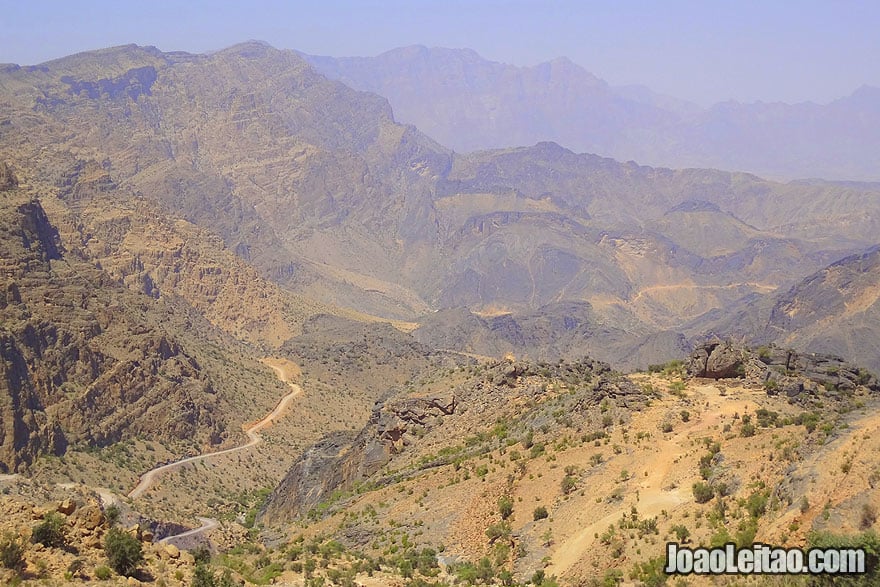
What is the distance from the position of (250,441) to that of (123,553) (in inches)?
2589

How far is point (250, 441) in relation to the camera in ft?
286

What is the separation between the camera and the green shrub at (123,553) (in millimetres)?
22766

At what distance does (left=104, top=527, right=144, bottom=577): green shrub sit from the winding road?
4353 centimetres

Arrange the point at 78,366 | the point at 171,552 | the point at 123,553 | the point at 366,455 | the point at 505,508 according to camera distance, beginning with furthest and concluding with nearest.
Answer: the point at 78,366
the point at 366,455
the point at 505,508
the point at 171,552
the point at 123,553

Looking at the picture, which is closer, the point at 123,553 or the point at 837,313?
the point at 123,553

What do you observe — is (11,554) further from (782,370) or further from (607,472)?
(782,370)

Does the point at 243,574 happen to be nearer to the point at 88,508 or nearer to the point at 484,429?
the point at 88,508

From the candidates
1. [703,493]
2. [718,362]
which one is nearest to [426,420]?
[718,362]

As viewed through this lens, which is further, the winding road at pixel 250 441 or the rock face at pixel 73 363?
the winding road at pixel 250 441

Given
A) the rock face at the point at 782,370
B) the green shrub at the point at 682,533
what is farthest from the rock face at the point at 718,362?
the green shrub at the point at 682,533

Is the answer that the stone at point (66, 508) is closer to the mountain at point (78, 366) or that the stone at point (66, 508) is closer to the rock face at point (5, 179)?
the mountain at point (78, 366)

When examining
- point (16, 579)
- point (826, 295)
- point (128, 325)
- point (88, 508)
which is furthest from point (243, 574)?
point (826, 295)

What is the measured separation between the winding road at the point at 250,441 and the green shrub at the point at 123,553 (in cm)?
4353

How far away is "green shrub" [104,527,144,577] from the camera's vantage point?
2277 centimetres
